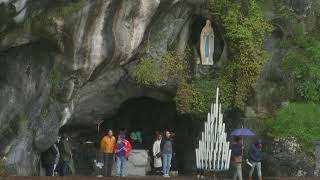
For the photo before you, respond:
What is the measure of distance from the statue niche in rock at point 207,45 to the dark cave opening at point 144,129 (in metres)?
1.95

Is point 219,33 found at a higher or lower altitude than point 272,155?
higher

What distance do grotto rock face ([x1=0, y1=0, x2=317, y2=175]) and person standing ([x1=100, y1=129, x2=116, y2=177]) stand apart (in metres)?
1.23

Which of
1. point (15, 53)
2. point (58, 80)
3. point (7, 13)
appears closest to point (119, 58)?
point (58, 80)

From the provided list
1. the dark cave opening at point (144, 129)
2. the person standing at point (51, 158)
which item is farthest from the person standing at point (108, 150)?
the dark cave opening at point (144, 129)

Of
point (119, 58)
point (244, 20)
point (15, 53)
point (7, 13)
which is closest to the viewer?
point (7, 13)

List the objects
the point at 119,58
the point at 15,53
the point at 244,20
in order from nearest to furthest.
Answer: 1. the point at 15,53
2. the point at 119,58
3. the point at 244,20

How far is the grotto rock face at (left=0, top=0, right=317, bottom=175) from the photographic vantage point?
16.3 metres

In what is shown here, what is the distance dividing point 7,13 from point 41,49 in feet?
8.63

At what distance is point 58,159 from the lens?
19000 millimetres

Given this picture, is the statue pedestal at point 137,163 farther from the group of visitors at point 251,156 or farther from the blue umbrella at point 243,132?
the group of visitors at point 251,156

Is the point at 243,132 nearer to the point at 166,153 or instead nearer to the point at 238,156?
the point at 238,156

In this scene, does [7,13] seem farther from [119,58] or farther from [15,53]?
[119,58]

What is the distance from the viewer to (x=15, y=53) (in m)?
17.1

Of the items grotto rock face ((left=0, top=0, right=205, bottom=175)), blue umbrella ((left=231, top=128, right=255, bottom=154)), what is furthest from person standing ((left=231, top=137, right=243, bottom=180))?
grotto rock face ((left=0, top=0, right=205, bottom=175))
